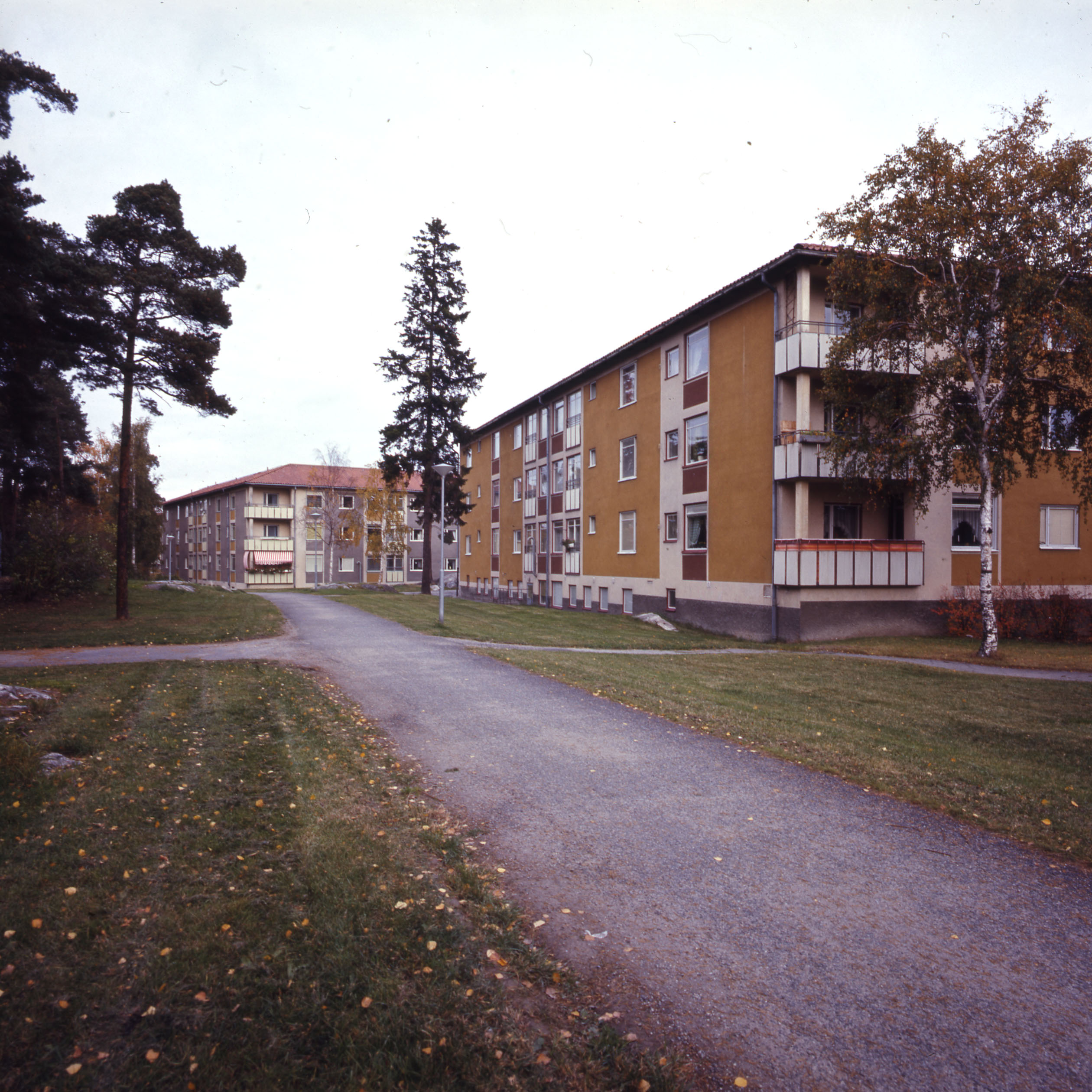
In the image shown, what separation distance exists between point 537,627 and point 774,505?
27.7 ft

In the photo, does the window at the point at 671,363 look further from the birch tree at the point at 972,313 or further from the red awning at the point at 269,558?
the red awning at the point at 269,558

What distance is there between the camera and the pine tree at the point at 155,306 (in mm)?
19328

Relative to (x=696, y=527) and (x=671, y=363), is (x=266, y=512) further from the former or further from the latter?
(x=696, y=527)

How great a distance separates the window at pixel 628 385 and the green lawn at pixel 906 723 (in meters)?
16.9

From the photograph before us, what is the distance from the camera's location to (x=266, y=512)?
6944 centimetres

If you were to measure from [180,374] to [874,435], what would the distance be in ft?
62.0

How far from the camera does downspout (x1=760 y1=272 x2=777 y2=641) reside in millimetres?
22078

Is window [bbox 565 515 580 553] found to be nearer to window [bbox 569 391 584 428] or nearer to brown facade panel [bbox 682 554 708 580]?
window [bbox 569 391 584 428]

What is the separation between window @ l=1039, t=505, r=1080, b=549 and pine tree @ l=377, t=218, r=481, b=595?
26003 mm

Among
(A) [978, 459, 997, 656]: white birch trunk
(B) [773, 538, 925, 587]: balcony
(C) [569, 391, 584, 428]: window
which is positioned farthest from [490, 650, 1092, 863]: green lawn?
(C) [569, 391, 584, 428]: window

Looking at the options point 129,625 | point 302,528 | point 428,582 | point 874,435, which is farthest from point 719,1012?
point 302,528

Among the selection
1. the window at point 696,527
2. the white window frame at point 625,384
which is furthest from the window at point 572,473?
the window at point 696,527

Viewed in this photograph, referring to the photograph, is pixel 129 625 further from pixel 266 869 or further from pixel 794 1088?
pixel 794 1088

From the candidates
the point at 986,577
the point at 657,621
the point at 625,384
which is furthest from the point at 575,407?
the point at 986,577
